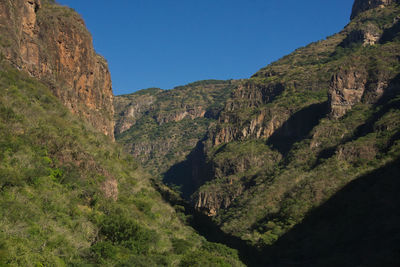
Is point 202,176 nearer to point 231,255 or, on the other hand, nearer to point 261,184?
point 261,184

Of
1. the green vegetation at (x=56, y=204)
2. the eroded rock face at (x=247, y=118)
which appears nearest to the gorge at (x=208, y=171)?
the green vegetation at (x=56, y=204)

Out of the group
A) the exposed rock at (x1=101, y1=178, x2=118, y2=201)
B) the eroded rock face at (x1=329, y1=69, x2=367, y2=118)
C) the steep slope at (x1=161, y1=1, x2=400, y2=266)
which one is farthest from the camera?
the eroded rock face at (x1=329, y1=69, x2=367, y2=118)

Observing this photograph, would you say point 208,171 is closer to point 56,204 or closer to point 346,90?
point 346,90

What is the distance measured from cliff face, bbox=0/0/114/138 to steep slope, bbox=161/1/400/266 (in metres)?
46.1

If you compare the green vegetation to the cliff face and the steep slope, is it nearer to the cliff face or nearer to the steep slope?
the cliff face

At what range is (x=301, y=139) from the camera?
130 metres

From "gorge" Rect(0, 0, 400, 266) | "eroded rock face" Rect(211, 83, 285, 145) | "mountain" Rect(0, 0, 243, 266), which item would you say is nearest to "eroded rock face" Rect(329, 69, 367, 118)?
"gorge" Rect(0, 0, 400, 266)

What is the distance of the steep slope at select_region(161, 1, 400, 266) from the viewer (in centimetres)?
9050

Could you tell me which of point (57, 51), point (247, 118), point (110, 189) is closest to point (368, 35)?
point (247, 118)

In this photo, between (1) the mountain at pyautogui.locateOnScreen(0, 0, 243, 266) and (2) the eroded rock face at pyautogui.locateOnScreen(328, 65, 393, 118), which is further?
(2) the eroded rock face at pyautogui.locateOnScreen(328, 65, 393, 118)

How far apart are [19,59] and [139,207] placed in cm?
2912

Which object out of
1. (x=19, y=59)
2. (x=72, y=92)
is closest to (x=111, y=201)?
(x=19, y=59)

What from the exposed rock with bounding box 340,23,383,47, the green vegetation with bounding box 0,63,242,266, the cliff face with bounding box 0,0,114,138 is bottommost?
the green vegetation with bounding box 0,63,242,266

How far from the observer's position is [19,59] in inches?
2438
